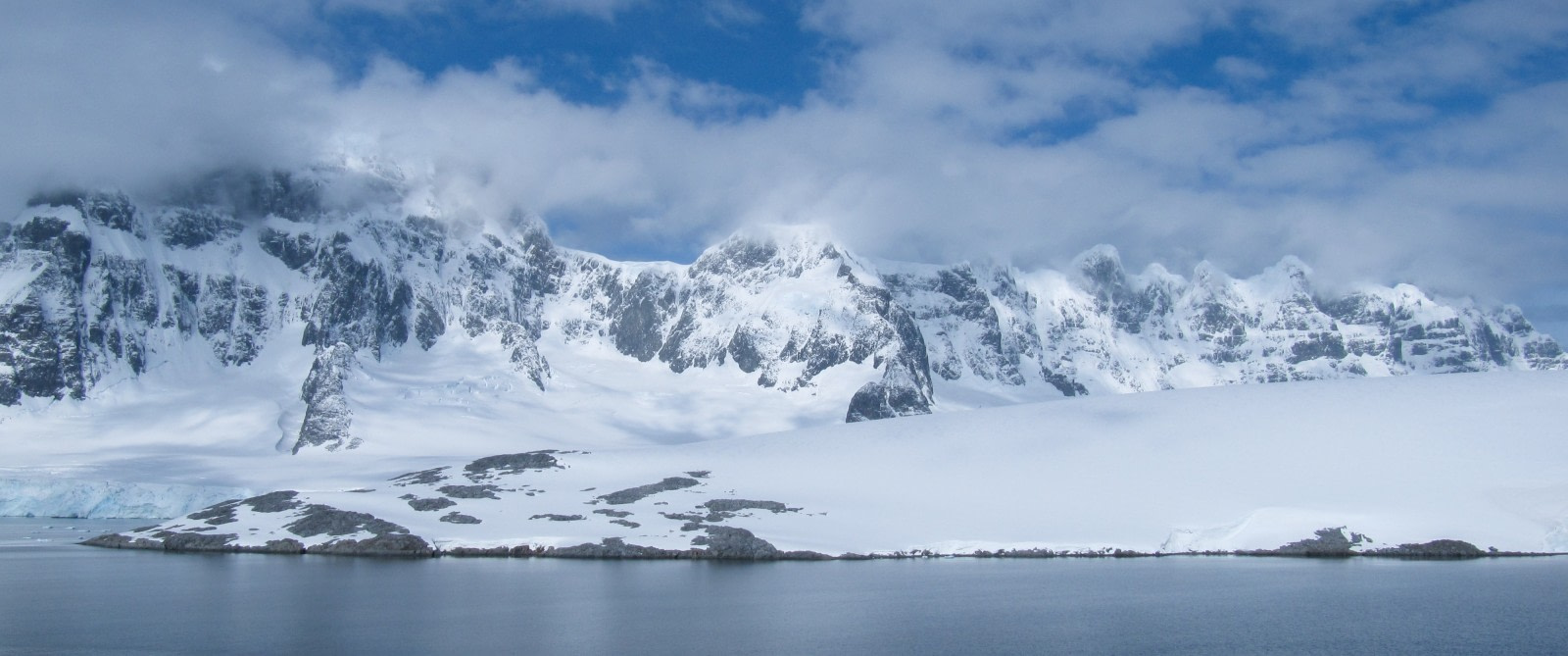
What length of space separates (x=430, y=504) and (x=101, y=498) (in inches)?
3043

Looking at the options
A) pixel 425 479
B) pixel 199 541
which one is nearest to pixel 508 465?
pixel 425 479

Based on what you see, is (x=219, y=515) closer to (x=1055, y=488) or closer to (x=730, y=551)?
(x=730, y=551)

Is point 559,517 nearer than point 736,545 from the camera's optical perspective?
No

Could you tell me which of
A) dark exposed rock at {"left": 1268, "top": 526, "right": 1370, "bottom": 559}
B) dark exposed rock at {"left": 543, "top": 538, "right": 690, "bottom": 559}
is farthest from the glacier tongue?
dark exposed rock at {"left": 1268, "top": 526, "right": 1370, "bottom": 559}

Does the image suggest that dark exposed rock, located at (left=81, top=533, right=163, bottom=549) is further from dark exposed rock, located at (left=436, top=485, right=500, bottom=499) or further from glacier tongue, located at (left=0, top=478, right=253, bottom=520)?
glacier tongue, located at (left=0, top=478, right=253, bottom=520)

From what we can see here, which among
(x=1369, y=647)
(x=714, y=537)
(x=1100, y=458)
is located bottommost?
(x=1369, y=647)

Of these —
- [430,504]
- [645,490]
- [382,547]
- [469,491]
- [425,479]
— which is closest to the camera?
[382,547]

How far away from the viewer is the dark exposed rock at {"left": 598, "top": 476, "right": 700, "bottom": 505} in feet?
390

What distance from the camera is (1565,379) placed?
124875 mm

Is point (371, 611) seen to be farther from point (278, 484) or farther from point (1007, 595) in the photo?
point (278, 484)

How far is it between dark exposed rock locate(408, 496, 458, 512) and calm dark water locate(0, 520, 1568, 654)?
2271 cm

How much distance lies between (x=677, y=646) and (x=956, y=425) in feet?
299

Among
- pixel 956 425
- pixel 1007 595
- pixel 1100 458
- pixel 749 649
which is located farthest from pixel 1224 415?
pixel 749 649

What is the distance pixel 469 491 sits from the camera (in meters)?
124
